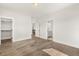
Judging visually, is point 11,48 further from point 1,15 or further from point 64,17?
point 64,17

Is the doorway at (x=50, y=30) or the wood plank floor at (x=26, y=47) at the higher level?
the doorway at (x=50, y=30)

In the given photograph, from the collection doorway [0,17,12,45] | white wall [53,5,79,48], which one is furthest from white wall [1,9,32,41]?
white wall [53,5,79,48]

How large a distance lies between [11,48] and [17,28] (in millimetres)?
427

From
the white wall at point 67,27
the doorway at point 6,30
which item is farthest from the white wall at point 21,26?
the white wall at point 67,27

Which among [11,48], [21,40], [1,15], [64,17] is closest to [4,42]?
[11,48]

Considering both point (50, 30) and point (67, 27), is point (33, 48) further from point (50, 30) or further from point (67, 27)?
point (67, 27)

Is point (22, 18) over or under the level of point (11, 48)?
over

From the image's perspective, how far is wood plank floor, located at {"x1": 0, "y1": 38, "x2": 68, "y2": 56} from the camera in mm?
1796

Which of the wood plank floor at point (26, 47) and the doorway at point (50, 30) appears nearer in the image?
the wood plank floor at point (26, 47)

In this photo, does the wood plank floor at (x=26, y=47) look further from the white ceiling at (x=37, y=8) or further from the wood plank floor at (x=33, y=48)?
the white ceiling at (x=37, y=8)

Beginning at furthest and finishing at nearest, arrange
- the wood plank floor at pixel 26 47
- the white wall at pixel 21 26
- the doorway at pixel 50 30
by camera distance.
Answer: the doorway at pixel 50 30, the white wall at pixel 21 26, the wood plank floor at pixel 26 47

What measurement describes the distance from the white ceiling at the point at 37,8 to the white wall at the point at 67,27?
19cm

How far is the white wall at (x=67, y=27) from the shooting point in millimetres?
1837

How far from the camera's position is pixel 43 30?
6.79 feet
